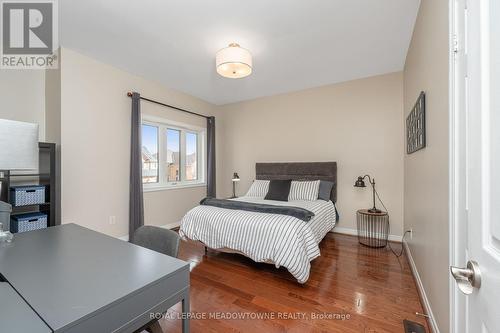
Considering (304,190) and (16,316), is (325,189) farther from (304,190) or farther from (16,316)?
(16,316)

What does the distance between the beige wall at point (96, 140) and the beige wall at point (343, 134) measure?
2.05 metres

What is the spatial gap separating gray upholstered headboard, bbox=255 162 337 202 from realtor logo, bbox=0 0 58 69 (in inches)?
133

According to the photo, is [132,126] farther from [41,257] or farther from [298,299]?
[298,299]

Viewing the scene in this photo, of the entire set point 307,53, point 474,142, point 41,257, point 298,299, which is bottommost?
point 298,299

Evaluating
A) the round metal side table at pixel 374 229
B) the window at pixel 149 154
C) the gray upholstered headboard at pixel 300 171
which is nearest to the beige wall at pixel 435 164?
the round metal side table at pixel 374 229

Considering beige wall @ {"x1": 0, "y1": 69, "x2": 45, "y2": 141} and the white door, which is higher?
beige wall @ {"x1": 0, "y1": 69, "x2": 45, "y2": 141}

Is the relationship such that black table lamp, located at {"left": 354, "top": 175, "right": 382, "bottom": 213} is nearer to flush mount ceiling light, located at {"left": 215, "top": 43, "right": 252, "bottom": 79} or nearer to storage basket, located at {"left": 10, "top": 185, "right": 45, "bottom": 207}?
flush mount ceiling light, located at {"left": 215, "top": 43, "right": 252, "bottom": 79}

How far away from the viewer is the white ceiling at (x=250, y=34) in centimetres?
194

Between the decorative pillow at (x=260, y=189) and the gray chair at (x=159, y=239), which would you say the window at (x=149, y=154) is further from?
the gray chair at (x=159, y=239)

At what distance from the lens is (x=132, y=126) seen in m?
3.22

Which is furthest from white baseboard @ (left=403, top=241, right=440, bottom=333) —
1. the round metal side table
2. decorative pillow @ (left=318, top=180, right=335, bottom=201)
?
decorative pillow @ (left=318, top=180, right=335, bottom=201)

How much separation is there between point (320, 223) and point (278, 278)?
0.87 m

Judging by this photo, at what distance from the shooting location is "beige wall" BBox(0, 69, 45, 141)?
2.44 meters

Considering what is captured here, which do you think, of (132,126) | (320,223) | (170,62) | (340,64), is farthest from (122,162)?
(340,64)
